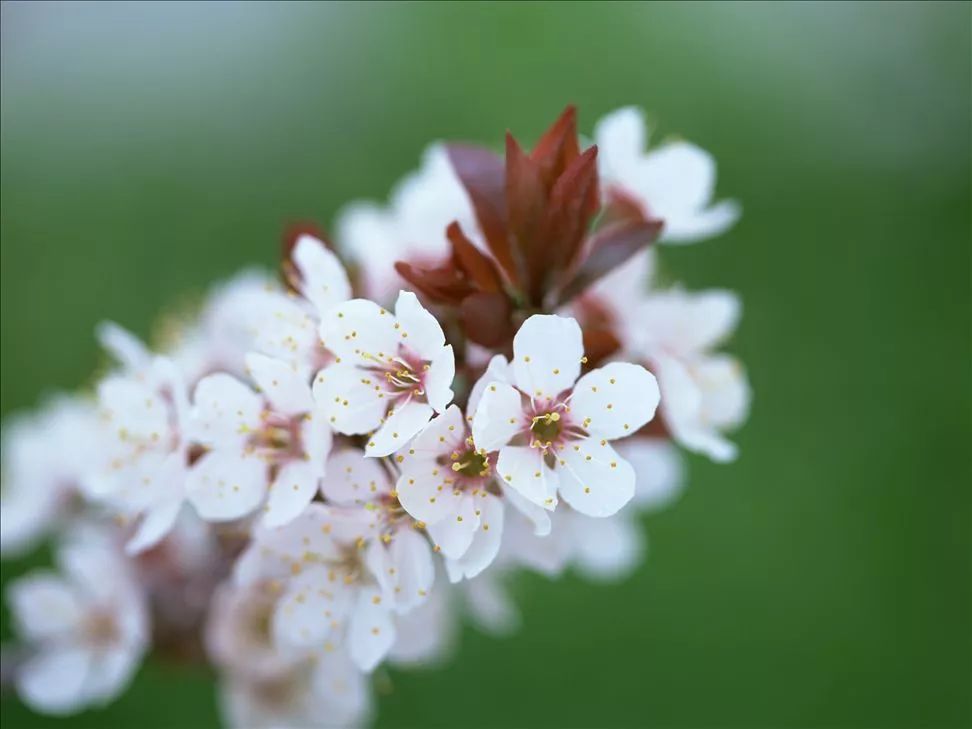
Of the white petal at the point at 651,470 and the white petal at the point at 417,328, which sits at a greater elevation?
the white petal at the point at 417,328

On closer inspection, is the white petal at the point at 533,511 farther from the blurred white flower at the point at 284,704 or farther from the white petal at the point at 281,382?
the blurred white flower at the point at 284,704

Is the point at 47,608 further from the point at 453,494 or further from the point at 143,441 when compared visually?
the point at 453,494

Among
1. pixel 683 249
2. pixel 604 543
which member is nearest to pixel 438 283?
pixel 604 543

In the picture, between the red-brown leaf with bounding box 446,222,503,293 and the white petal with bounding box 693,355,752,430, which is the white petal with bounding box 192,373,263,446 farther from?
the white petal with bounding box 693,355,752,430

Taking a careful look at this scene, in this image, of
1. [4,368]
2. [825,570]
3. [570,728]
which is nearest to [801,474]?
[825,570]

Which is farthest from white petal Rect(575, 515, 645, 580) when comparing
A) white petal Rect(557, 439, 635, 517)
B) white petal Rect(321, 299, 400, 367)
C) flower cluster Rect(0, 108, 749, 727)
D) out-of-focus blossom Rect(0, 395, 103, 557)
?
out-of-focus blossom Rect(0, 395, 103, 557)

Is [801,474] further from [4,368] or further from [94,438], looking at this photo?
[4,368]

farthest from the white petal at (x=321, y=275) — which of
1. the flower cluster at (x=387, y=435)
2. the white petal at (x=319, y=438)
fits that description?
the white petal at (x=319, y=438)
